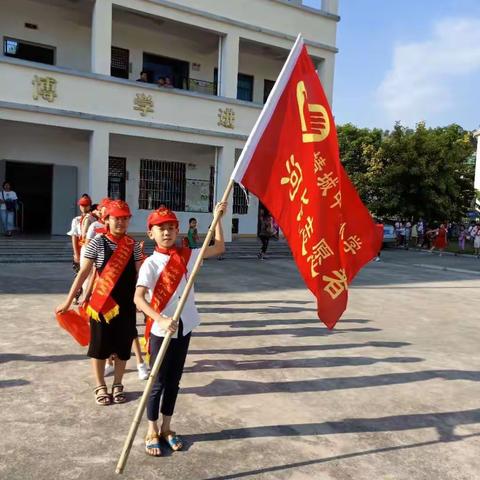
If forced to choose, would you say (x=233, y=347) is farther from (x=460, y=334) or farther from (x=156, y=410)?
(x=460, y=334)

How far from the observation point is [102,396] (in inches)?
152

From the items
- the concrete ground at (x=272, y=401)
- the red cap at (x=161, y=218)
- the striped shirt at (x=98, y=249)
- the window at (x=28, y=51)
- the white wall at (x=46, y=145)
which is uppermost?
the window at (x=28, y=51)

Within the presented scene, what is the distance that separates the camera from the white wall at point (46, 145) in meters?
14.7

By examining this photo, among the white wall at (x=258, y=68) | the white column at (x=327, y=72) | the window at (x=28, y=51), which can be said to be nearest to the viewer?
the window at (x=28, y=51)

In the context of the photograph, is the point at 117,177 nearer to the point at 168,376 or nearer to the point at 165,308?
the point at 165,308

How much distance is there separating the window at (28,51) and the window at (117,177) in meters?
3.55

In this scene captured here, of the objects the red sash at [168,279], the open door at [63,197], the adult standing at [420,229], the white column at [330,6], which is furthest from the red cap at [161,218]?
the adult standing at [420,229]

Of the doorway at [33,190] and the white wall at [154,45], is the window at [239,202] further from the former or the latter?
the doorway at [33,190]

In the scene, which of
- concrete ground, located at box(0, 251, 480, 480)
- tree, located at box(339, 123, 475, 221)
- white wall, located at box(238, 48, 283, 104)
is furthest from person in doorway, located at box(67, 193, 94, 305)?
tree, located at box(339, 123, 475, 221)

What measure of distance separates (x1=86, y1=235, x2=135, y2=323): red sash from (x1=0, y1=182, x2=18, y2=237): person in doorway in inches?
439

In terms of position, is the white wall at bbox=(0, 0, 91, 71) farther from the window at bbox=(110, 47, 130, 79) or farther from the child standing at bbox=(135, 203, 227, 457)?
the child standing at bbox=(135, 203, 227, 457)

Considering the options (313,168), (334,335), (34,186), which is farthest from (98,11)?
(313,168)

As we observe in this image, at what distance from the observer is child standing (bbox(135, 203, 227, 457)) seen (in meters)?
3.14

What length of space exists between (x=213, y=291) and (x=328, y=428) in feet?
18.1
